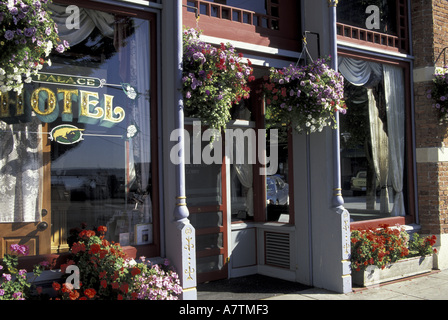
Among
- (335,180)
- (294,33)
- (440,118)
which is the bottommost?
(335,180)

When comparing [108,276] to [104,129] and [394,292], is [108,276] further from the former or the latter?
[394,292]

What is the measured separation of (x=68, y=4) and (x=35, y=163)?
1.75m

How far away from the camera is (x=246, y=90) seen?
5582mm

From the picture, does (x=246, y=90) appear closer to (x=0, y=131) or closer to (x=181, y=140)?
(x=181, y=140)

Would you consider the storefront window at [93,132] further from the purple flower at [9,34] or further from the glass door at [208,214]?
the glass door at [208,214]

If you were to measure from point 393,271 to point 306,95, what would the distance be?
3.10m

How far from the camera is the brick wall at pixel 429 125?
7.81 meters

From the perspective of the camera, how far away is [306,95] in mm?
5891

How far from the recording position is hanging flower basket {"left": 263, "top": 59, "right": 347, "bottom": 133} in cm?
590

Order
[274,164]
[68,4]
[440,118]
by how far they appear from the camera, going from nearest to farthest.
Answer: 1. [68,4]
2. [274,164]
3. [440,118]

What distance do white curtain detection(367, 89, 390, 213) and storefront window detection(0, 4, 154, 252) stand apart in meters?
4.08

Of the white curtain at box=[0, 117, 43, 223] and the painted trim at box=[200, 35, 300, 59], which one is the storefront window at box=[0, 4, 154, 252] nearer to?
the white curtain at box=[0, 117, 43, 223]

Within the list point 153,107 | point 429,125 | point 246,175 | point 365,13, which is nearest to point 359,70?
point 365,13

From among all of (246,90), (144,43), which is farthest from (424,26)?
(144,43)
